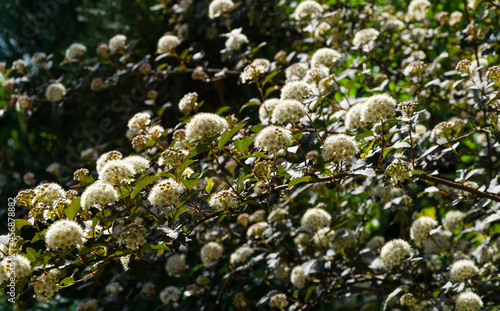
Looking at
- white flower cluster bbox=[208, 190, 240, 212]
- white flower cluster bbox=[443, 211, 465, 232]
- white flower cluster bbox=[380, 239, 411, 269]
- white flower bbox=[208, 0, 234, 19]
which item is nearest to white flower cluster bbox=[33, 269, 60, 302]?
white flower cluster bbox=[208, 190, 240, 212]

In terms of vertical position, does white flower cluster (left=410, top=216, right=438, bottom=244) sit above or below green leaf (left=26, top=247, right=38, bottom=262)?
below

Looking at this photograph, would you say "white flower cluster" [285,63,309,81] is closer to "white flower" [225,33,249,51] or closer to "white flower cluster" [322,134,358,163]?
"white flower" [225,33,249,51]

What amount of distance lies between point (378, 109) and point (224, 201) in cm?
61

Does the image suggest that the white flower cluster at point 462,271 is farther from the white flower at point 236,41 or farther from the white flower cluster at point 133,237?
the white flower at point 236,41

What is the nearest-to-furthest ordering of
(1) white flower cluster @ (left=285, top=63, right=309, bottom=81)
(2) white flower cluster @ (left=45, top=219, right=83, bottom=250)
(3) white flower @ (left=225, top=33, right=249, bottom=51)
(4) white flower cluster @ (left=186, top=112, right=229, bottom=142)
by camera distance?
1. (2) white flower cluster @ (left=45, top=219, right=83, bottom=250)
2. (4) white flower cluster @ (left=186, top=112, right=229, bottom=142)
3. (1) white flower cluster @ (left=285, top=63, right=309, bottom=81)
4. (3) white flower @ (left=225, top=33, right=249, bottom=51)

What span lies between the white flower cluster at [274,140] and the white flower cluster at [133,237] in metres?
0.48

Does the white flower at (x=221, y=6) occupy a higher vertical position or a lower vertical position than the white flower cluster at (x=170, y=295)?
higher

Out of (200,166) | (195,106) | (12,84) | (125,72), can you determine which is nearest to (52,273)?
(195,106)

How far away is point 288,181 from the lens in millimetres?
1634

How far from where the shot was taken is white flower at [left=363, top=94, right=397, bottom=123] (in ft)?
4.98

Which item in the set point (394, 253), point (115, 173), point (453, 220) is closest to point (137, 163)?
point (115, 173)

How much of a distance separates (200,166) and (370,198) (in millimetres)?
1008

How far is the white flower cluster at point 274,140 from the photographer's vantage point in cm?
145

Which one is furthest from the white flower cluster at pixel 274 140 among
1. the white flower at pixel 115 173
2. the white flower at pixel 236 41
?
the white flower at pixel 236 41
